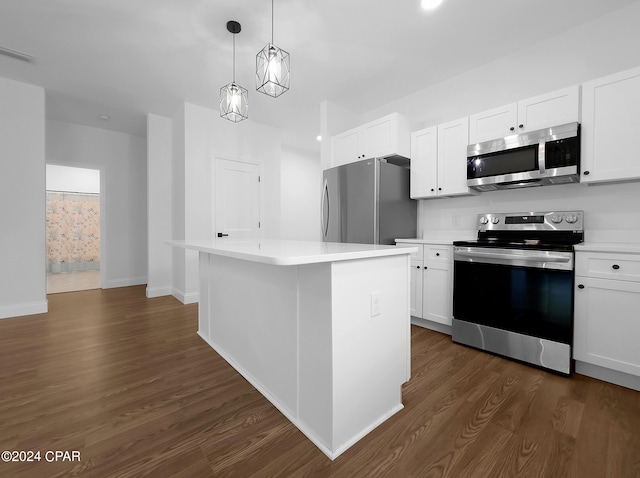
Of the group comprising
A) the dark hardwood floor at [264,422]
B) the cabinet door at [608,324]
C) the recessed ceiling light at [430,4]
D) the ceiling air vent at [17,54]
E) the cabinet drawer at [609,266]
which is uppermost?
the ceiling air vent at [17,54]

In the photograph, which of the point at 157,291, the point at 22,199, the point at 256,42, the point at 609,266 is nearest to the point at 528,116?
the point at 609,266

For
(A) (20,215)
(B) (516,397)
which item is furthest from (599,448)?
(A) (20,215)

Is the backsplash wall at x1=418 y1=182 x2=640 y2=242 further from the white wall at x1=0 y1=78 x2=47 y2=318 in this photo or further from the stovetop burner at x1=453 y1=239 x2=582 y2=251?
the white wall at x1=0 y1=78 x2=47 y2=318

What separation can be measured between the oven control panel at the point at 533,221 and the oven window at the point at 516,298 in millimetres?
616

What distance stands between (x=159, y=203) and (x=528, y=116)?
4764mm

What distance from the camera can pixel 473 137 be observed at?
2693 mm

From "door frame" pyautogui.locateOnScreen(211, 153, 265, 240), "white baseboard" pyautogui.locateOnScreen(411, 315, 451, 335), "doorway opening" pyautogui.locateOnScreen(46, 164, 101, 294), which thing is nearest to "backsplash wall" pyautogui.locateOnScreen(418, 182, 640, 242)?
"white baseboard" pyautogui.locateOnScreen(411, 315, 451, 335)

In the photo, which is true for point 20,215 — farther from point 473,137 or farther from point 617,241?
point 617,241

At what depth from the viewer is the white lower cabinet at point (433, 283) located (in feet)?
8.72

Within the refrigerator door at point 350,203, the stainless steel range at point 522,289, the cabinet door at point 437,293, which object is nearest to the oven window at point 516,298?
the stainless steel range at point 522,289

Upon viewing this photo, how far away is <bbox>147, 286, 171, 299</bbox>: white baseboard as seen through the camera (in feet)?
13.8

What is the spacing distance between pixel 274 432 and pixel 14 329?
10.8 feet

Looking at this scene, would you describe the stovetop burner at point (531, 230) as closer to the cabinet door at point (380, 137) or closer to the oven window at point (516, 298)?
the oven window at point (516, 298)

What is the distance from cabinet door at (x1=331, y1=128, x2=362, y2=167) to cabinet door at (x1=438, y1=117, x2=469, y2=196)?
39.1 inches
